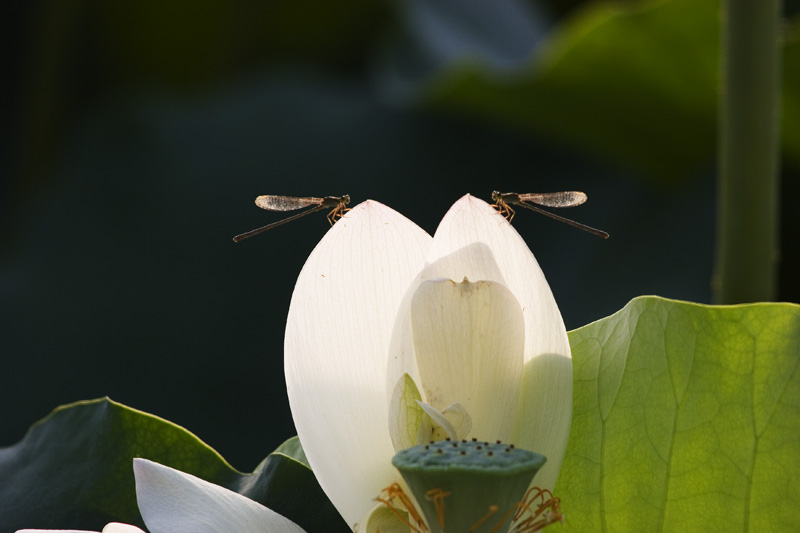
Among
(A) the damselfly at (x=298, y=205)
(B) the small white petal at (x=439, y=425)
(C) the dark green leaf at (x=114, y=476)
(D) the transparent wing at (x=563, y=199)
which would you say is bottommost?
(C) the dark green leaf at (x=114, y=476)

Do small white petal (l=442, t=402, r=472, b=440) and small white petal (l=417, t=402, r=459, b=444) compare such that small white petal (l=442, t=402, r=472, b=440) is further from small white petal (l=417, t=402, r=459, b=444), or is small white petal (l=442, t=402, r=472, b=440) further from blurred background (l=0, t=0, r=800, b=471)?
blurred background (l=0, t=0, r=800, b=471)

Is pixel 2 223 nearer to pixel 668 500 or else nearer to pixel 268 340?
pixel 268 340

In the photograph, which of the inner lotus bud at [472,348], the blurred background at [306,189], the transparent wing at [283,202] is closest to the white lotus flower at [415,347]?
the inner lotus bud at [472,348]

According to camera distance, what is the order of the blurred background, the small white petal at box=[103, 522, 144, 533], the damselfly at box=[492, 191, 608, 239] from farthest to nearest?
the blurred background, the damselfly at box=[492, 191, 608, 239], the small white petal at box=[103, 522, 144, 533]

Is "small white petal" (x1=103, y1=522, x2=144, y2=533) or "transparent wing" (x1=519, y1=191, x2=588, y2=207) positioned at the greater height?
"transparent wing" (x1=519, y1=191, x2=588, y2=207)

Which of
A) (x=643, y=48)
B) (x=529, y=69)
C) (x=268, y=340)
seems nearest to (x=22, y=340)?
(x=268, y=340)

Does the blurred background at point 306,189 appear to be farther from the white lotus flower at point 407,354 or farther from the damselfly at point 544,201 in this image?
the white lotus flower at point 407,354

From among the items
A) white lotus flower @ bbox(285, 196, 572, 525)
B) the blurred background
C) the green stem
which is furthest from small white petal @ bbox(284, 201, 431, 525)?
the blurred background

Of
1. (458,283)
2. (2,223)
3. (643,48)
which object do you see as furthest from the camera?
(2,223)
